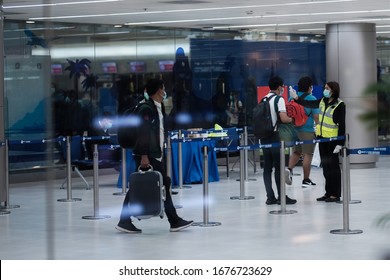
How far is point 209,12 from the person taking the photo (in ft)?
58.0

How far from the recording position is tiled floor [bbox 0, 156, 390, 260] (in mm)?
8445

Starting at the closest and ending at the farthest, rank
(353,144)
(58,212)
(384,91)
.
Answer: (384,91)
(58,212)
(353,144)

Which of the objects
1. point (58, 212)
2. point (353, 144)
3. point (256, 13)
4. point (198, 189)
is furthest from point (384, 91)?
point (353, 144)

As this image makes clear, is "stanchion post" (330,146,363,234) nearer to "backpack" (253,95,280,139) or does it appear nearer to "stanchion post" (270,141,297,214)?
"stanchion post" (270,141,297,214)

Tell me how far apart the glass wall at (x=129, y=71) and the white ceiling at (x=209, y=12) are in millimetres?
567

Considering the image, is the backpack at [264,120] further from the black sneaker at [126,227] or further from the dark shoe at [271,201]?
the black sneaker at [126,227]

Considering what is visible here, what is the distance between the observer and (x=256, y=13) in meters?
18.1

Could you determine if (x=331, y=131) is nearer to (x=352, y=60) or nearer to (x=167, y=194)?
(x=167, y=194)

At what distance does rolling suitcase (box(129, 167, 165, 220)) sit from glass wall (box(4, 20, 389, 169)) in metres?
9.03

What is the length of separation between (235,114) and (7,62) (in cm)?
692

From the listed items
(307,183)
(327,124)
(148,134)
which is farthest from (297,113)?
(148,134)

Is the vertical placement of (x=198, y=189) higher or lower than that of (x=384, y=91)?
lower
